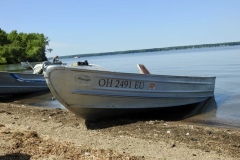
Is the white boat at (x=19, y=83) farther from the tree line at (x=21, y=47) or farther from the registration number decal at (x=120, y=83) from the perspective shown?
the tree line at (x=21, y=47)

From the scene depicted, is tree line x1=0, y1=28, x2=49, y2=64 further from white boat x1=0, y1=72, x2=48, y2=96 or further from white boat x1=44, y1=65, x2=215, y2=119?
white boat x1=44, y1=65, x2=215, y2=119

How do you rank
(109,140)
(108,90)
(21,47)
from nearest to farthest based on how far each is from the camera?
(109,140) < (108,90) < (21,47)

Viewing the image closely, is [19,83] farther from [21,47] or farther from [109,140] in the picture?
[21,47]

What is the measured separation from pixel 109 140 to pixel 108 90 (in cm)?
218

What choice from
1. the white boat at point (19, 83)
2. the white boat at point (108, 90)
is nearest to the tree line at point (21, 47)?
the white boat at point (19, 83)

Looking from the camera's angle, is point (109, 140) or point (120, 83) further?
point (120, 83)

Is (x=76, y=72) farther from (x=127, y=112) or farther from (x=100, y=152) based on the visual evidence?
(x=100, y=152)

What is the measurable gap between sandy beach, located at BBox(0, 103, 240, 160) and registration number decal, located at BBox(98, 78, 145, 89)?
1025 millimetres

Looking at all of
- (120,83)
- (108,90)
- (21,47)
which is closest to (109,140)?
(108,90)

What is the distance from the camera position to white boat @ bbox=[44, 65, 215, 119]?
26.7 feet

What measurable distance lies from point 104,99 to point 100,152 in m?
3.20

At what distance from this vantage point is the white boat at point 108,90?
321 inches

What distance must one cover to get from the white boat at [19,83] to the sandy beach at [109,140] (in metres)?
6.18

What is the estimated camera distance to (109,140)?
22.2ft
